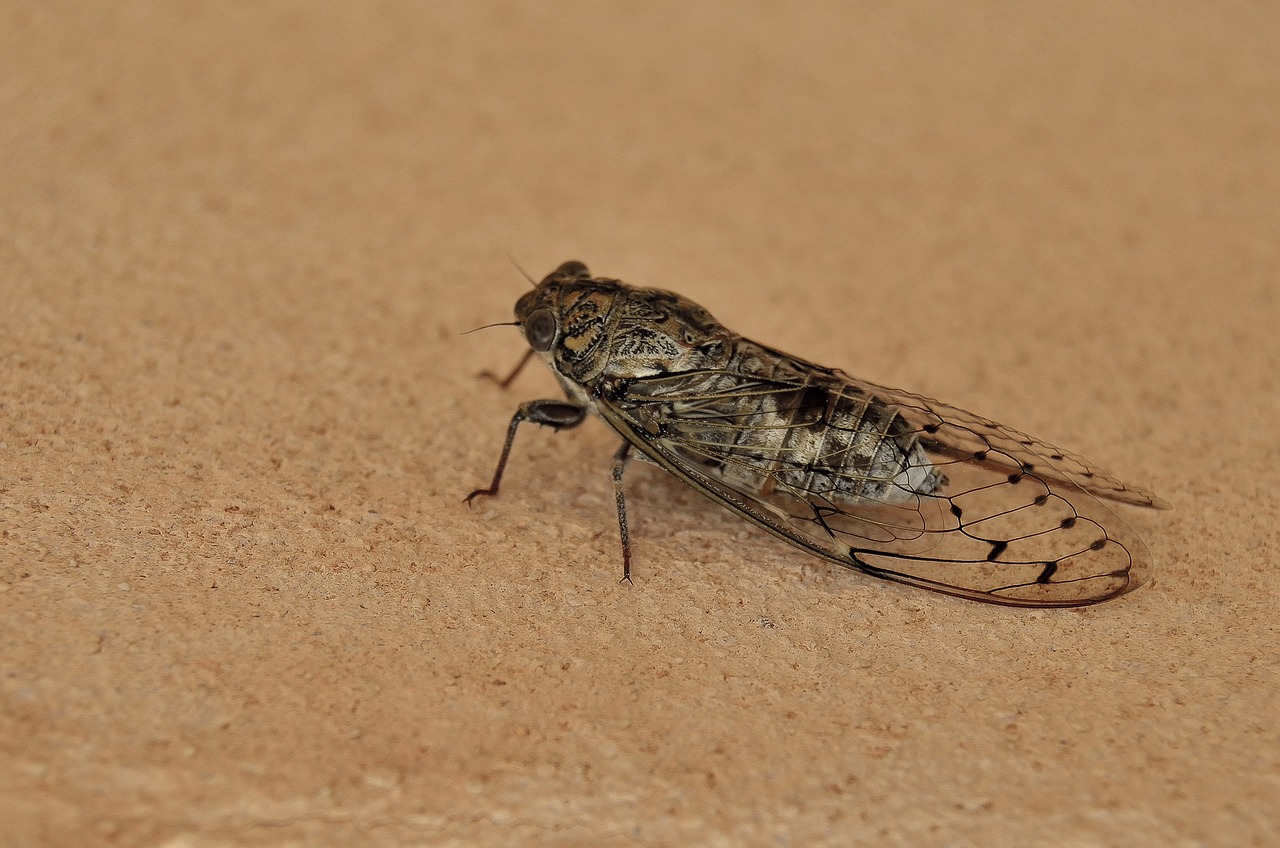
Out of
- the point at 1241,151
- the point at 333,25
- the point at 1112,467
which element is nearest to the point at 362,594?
the point at 1112,467

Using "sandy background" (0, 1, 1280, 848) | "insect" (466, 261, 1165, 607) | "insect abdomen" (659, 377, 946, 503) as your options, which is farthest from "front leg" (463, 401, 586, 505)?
"insect abdomen" (659, 377, 946, 503)

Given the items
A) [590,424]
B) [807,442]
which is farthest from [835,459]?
[590,424]

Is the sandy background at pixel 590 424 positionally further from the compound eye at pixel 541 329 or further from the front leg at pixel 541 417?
the compound eye at pixel 541 329

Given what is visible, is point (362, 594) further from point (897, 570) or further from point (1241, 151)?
point (1241, 151)

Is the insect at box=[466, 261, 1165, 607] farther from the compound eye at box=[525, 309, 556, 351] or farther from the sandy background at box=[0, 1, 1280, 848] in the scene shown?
the sandy background at box=[0, 1, 1280, 848]

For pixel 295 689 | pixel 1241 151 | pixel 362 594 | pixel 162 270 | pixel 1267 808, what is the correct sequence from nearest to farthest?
pixel 1267 808, pixel 295 689, pixel 362 594, pixel 162 270, pixel 1241 151

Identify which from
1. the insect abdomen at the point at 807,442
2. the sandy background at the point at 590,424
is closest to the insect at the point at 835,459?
the insect abdomen at the point at 807,442
